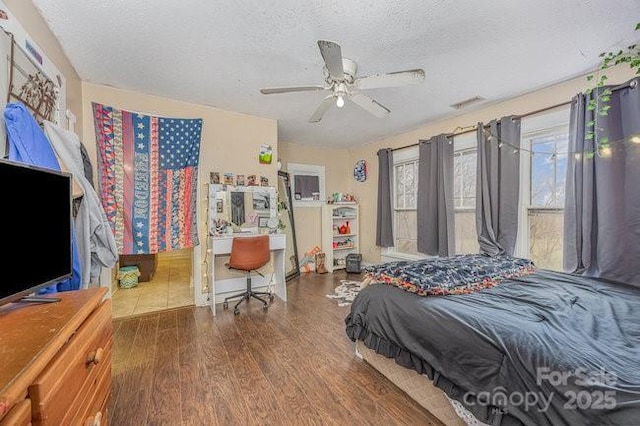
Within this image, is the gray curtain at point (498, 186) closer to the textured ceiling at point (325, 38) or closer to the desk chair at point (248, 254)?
the textured ceiling at point (325, 38)

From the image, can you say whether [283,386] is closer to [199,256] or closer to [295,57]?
[199,256]

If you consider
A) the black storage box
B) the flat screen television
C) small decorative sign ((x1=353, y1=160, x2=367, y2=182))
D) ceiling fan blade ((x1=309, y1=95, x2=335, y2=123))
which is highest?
ceiling fan blade ((x1=309, y1=95, x2=335, y2=123))

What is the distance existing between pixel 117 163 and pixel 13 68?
1.51 meters

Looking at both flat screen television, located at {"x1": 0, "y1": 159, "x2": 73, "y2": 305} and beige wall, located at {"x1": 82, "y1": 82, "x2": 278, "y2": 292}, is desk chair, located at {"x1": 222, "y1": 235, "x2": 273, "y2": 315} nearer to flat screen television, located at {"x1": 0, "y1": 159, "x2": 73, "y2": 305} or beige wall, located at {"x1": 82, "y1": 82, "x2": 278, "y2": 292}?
beige wall, located at {"x1": 82, "y1": 82, "x2": 278, "y2": 292}

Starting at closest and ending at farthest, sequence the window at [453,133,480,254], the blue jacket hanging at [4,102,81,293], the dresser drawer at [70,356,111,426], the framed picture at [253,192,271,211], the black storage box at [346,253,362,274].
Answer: the dresser drawer at [70,356,111,426], the blue jacket hanging at [4,102,81,293], the window at [453,133,480,254], the framed picture at [253,192,271,211], the black storage box at [346,253,362,274]

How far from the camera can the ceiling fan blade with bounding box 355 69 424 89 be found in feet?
6.09

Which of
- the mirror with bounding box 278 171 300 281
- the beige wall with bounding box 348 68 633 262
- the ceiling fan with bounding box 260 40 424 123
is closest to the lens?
Result: the ceiling fan with bounding box 260 40 424 123

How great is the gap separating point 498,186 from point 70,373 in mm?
3716

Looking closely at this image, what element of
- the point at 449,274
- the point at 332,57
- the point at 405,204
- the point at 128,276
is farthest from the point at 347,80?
the point at 128,276

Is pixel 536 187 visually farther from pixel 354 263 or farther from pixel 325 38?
pixel 354 263

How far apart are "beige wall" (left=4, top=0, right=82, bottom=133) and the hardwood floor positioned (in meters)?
2.10

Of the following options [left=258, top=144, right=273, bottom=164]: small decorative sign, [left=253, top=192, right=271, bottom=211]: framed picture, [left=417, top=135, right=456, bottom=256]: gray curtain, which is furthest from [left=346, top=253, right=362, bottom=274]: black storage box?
[left=258, top=144, right=273, bottom=164]: small decorative sign

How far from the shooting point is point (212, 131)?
3.38 meters

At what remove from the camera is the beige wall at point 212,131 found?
2.74m
